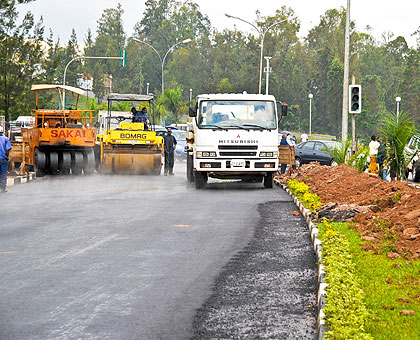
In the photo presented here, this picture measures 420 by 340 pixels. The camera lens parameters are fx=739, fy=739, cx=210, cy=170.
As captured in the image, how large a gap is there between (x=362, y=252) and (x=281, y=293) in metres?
1.96

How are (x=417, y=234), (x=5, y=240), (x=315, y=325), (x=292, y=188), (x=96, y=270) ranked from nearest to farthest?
(x=315, y=325), (x=96, y=270), (x=417, y=234), (x=5, y=240), (x=292, y=188)

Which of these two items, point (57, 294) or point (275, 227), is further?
point (275, 227)

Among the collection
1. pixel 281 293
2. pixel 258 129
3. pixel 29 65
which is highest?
pixel 29 65

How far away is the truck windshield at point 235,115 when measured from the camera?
20.2 metres

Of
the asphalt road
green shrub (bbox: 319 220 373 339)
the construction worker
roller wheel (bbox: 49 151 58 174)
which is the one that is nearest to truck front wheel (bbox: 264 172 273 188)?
the asphalt road

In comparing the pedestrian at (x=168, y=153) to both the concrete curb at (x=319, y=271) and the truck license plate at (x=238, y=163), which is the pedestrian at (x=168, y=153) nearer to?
the truck license plate at (x=238, y=163)

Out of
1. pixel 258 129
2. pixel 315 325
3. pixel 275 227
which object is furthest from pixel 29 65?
pixel 315 325

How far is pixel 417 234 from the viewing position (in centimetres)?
1005

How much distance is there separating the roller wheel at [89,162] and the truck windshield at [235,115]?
8.50 m

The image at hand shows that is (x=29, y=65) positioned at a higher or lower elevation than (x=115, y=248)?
higher

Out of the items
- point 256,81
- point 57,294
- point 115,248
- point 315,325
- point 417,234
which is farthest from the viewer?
point 256,81

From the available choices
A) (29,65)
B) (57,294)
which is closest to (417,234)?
Result: (57,294)

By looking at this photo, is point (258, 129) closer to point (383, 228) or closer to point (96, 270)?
point (383, 228)

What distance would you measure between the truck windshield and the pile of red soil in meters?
2.27
